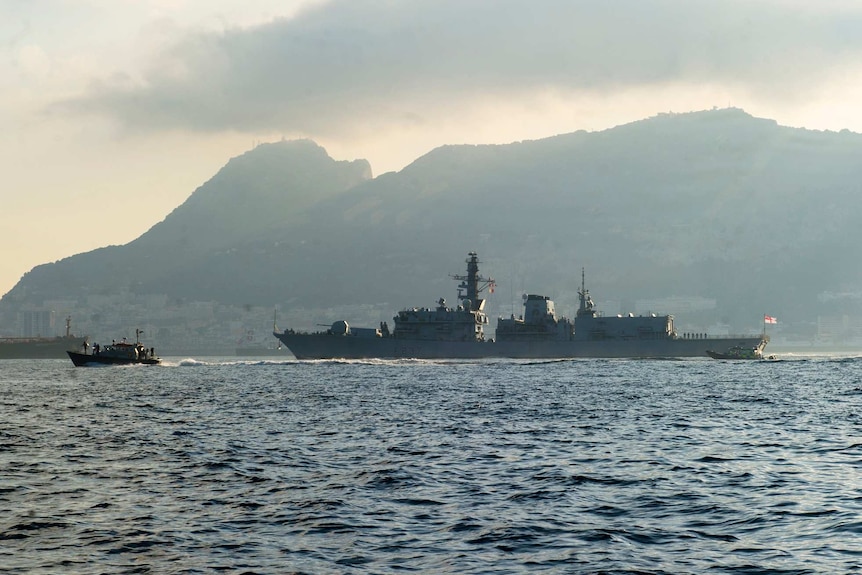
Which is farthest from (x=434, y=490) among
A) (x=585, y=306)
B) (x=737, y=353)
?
(x=585, y=306)

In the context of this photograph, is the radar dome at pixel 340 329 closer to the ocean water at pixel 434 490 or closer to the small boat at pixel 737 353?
the small boat at pixel 737 353

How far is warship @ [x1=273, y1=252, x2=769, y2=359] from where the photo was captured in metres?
145

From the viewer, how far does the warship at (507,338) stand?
14488 cm

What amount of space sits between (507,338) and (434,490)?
409ft

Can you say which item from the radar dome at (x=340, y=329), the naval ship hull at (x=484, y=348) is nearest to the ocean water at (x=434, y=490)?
the naval ship hull at (x=484, y=348)

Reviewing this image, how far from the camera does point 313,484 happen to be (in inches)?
1015

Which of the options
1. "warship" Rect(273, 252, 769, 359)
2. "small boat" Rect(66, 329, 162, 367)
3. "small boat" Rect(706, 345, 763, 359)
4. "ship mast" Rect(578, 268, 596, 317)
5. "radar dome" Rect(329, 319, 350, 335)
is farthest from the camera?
"ship mast" Rect(578, 268, 596, 317)

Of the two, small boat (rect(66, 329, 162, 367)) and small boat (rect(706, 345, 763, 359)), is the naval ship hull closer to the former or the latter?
small boat (rect(706, 345, 763, 359))

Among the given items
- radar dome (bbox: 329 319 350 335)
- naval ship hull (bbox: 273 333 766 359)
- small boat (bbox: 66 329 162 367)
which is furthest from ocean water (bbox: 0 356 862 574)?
radar dome (bbox: 329 319 350 335)

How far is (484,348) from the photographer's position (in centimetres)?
14588

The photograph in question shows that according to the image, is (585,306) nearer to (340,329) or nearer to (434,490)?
(340,329)

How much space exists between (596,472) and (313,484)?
8246mm

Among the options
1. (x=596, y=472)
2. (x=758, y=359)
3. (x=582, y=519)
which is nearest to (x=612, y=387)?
(x=596, y=472)

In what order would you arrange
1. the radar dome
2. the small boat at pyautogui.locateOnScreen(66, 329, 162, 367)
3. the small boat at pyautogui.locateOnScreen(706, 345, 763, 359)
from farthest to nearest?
the small boat at pyautogui.locateOnScreen(706, 345, 763, 359)
the radar dome
the small boat at pyautogui.locateOnScreen(66, 329, 162, 367)
